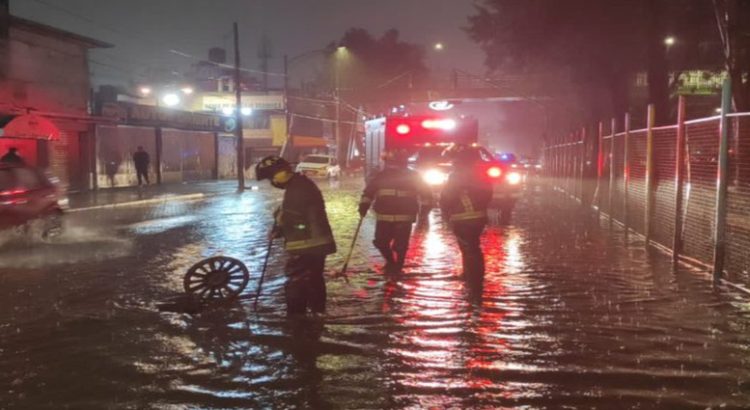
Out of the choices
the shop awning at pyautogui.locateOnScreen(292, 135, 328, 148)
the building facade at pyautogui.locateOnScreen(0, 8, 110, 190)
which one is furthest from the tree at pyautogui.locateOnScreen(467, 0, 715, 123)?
the shop awning at pyautogui.locateOnScreen(292, 135, 328, 148)

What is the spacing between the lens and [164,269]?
34.3 ft

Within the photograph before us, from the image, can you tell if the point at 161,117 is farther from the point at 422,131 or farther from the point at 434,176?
the point at 434,176

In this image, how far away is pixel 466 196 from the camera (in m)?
9.03

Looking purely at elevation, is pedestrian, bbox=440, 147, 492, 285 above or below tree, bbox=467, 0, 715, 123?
below

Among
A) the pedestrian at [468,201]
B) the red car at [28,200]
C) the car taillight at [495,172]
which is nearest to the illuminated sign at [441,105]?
the car taillight at [495,172]

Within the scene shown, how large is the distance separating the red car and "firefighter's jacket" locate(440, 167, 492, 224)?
25.1 ft

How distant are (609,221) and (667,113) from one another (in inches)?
386

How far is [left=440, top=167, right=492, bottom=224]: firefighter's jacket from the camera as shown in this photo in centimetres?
898

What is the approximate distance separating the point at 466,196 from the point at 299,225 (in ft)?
9.22

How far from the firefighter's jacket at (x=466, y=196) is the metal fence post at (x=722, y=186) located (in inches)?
107

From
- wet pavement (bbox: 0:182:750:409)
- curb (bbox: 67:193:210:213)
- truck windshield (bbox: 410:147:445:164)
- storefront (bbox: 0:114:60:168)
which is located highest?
storefront (bbox: 0:114:60:168)

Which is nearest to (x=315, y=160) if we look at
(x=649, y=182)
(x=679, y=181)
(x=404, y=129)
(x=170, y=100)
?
(x=170, y=100)

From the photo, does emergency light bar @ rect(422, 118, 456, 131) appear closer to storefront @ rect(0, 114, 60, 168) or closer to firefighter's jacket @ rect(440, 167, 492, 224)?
storefront @ rect(0, 114, 60, 168)

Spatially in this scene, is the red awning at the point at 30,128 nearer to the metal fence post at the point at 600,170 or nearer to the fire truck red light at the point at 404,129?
the fire truck red light at the point at 404,129
